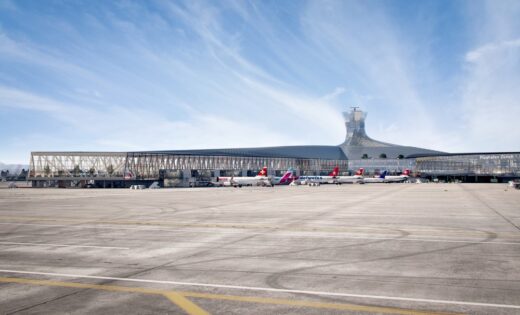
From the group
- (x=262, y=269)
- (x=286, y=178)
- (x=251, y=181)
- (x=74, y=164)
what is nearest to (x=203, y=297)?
(x=262, y=269)

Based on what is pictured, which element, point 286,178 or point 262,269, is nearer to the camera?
point 262,269

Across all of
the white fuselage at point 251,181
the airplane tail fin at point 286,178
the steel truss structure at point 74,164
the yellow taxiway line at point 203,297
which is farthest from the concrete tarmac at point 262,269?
the steel truss structure at point 74,164

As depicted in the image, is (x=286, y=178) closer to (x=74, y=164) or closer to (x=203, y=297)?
(x=74, y=164)

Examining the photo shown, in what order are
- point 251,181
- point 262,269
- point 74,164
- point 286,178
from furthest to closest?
1. point 74,164
2. point 286,178
3. point 251,181
4. point 262,269

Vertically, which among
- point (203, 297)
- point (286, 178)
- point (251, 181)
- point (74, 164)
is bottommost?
point (203, 297)

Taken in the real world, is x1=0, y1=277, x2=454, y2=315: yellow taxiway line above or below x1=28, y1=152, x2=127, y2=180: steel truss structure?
below

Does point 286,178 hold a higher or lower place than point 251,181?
higher

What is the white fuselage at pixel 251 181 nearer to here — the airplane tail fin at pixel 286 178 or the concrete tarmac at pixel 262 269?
the airplane tail fin at pixel 286 178

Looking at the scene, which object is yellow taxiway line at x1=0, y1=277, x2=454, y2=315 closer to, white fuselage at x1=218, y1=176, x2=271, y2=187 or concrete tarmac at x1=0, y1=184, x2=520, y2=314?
concrete tarmac at x1=0, y1=184, x2=520, y2=314

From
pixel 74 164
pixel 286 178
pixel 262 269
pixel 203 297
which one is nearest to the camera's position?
pixel 203 297

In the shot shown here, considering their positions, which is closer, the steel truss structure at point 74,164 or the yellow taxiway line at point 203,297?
the yellow taxiway line at point 203,297

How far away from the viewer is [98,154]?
13862 centimetres

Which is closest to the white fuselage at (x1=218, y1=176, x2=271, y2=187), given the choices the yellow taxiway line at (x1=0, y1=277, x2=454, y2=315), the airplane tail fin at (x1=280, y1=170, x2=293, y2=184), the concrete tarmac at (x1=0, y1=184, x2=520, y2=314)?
the airplane tail fin at (x1=280, y1=170, x2=293, y2=184)

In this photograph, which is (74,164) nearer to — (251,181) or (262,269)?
(251,181)
